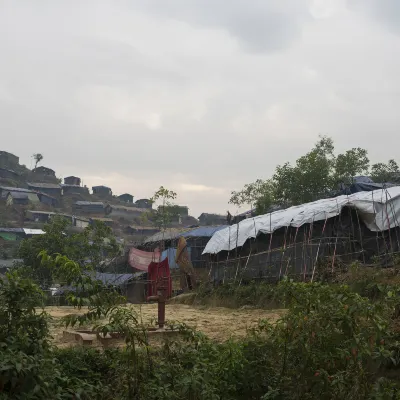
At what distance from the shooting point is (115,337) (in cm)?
717

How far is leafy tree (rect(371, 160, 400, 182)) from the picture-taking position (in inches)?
965

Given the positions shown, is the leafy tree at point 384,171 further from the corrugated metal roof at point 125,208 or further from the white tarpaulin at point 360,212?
the corrugated metal roof at point 125,208

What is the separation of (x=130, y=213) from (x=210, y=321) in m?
42.4

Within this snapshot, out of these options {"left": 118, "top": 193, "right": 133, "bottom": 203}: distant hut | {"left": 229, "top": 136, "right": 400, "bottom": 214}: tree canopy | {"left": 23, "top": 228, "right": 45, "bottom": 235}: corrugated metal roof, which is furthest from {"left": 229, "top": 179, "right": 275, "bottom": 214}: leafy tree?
{"left": 118, "top": 193, "right": 133, "bottom": 203}: distant hut

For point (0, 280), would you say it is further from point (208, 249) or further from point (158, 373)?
point (208, 249)

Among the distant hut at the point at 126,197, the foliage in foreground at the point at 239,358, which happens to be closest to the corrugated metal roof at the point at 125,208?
the distant hut at the point at 126,197

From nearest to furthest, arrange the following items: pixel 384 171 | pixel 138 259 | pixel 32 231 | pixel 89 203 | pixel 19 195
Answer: pixel 138 259, pixel 384 171, pixel 32 231, pixel 19 195, pixel 89 203

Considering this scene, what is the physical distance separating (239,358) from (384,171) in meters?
21.8

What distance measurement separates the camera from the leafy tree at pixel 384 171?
24.5m

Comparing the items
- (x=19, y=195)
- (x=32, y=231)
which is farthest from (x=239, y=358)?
(x=19, y=195)

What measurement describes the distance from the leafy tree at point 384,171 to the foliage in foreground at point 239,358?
20.3 metres

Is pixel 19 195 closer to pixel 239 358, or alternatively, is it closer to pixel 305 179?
pixel 305 179

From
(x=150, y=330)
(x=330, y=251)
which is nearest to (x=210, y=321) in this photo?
(x=150, y=330)

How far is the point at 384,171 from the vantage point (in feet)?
83.0
